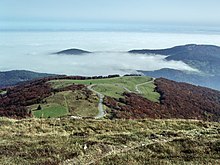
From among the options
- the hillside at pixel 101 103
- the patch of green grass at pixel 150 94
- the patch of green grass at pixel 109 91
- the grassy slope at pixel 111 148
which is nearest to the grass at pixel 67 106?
the hillside at pixel 101 103

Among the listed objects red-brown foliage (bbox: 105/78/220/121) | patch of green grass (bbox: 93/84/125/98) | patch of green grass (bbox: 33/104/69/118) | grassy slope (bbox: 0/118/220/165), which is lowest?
red-brown foliage (bbox: 105/78/220/121)

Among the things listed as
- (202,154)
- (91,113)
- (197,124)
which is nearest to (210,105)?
(91,113)

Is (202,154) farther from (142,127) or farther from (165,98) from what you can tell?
(165,98)

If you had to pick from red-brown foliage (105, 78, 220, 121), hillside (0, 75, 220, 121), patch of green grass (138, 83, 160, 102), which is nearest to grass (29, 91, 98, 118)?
hillside (0, 75, 220, 121)

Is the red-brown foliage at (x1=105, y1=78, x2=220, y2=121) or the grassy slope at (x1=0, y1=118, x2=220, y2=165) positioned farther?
the red-brown foliage at (x1=105, y1=78, x2=220, y2=121)

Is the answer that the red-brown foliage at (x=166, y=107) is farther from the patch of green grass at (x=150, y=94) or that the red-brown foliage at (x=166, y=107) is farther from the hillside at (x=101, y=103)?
the patch of green grass at (x=150, y=94)

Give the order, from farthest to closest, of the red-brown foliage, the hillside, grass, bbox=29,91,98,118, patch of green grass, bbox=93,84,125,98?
patch of green grass, bbox=93,84,125,98, the red-brown foliage, the hillside, grass, bbox=29,91,98,118

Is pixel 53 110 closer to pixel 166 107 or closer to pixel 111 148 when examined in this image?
pixel 166 107

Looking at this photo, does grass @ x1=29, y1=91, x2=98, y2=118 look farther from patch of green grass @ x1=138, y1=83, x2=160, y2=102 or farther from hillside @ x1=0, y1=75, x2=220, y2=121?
patch of green grass @ x1=138, y1=83, x2=160, y2=102

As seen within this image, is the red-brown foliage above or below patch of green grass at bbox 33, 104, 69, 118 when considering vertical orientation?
below
